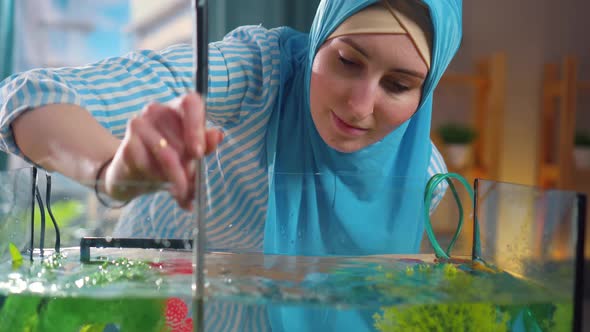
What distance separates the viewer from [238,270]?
533 millimetres

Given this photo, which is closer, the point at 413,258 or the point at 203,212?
the point at 203,212

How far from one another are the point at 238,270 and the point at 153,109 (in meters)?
0.19

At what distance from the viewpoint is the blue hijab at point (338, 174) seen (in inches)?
23.0

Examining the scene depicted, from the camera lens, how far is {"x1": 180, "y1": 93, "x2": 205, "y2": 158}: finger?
0.40 meters

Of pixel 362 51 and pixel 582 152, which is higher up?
pixel 362 51

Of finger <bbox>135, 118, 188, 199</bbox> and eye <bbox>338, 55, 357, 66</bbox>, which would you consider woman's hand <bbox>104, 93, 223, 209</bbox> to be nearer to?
finger <bbox>135, 118, 188, 199</bbox>

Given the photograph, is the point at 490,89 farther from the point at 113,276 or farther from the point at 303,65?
the point at 113,276

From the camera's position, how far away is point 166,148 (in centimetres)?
40

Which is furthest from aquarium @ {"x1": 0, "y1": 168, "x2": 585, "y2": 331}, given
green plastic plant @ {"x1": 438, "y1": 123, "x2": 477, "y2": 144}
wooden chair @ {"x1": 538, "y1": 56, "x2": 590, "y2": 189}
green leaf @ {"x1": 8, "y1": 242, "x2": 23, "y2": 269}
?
wooden chair @ {"x1": 538, "y1": 56, "x2": 590, "y2": 189}

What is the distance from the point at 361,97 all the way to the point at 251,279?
0.85ft

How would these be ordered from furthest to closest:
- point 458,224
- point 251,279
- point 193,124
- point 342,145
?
1. point 342,145
2. point 458,224
3. point 251,279
4. point 193,124

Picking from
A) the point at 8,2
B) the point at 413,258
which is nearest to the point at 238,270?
the point at 413,258

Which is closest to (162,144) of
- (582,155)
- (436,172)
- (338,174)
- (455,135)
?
(338,174)

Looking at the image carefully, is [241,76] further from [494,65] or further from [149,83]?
[494,65]
